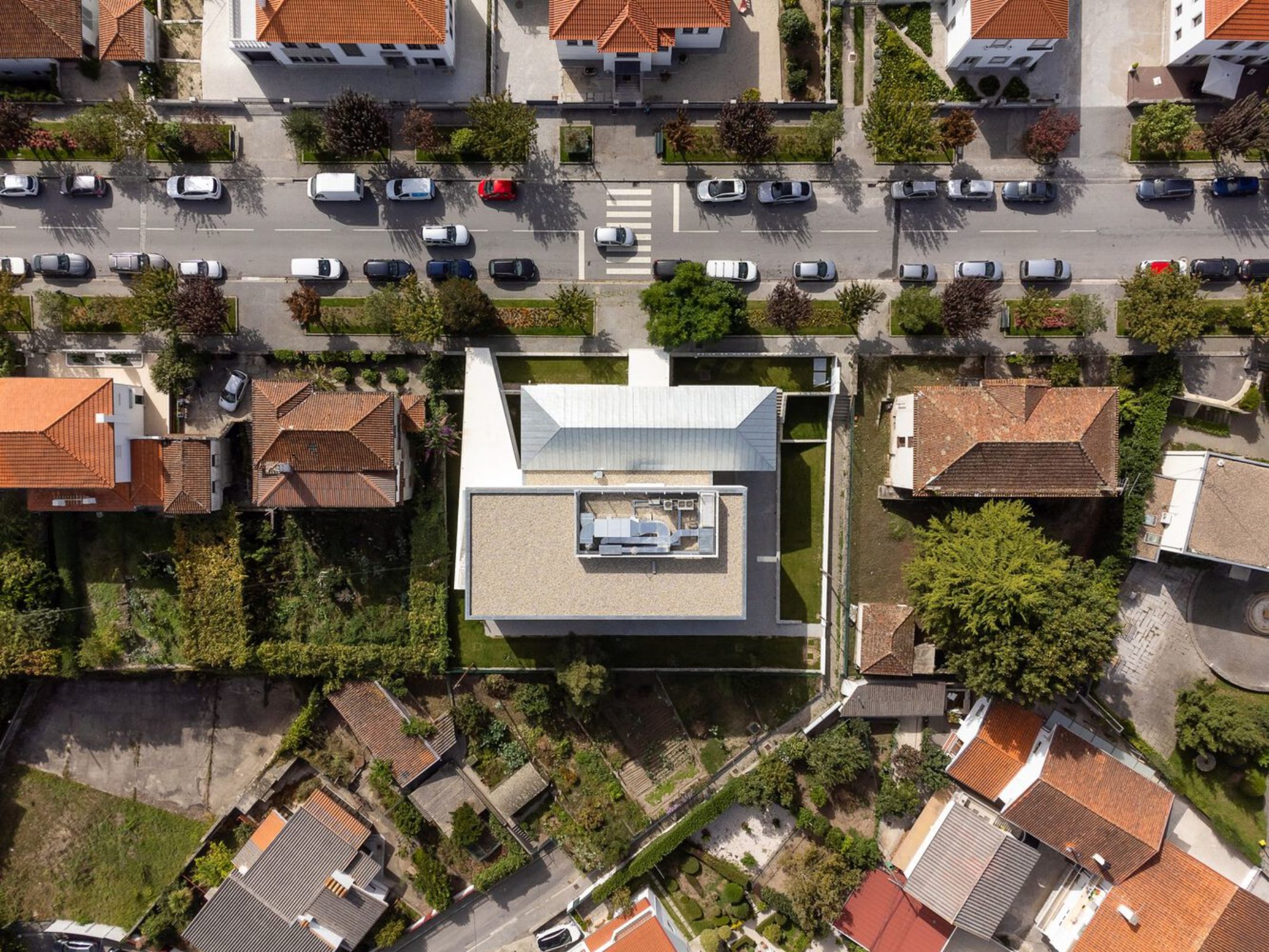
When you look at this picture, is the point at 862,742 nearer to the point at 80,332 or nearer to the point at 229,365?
the point at 229,365

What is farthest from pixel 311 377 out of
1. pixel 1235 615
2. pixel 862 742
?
pixel 1235 615

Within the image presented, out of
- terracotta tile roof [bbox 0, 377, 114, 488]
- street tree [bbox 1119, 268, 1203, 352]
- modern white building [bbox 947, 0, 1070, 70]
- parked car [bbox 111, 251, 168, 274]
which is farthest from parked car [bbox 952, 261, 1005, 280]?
terracotta tile roof [bbox 0, 377, 114, 488]

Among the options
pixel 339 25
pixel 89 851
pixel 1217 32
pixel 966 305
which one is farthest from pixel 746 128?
pixel 89 851

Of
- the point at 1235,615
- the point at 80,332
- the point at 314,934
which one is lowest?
the point at 314,934

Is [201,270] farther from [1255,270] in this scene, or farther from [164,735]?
[1255,270]

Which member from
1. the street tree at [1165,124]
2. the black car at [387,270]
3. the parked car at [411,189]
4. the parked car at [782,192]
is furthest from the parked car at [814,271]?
the black car at [387,270]

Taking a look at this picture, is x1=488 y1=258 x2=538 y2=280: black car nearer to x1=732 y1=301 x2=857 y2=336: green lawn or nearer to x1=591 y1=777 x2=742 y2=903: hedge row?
x1=732 y1=301 x2=857 y2=336: green lawn

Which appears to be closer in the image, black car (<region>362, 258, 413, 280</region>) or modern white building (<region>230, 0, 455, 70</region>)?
modern white building (<region>230, 0, 455, 70</region>)
